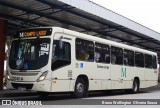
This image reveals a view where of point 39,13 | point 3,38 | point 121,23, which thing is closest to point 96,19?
point 121,23

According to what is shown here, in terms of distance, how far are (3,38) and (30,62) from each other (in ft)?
22.5

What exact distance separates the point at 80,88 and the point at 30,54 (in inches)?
118

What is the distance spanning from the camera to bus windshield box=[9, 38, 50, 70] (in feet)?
44.5

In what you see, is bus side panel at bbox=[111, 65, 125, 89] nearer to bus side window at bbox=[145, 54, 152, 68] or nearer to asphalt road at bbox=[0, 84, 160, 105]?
asphalt road at bbox=[0, 84, 160, 105]

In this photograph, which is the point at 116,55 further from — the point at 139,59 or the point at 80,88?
the point at 80,88

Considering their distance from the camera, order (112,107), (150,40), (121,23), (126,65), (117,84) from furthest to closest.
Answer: (150,40), (121,23), (126,65), (117,84), (112,107)

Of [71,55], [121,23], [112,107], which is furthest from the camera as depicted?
[121,23]

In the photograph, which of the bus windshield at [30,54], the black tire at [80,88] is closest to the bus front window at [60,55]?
the bus windshield at [30,54]

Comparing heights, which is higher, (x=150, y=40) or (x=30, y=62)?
(x=150, y=40)

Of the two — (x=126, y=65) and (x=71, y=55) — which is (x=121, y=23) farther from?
(x=71, y=55)

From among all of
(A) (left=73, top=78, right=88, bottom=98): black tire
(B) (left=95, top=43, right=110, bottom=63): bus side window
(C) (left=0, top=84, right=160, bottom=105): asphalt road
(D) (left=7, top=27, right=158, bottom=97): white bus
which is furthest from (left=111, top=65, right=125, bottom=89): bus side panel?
(A) (left=73, top=78, right=88, bottom=98): black tire

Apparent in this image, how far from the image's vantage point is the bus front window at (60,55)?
13.7 meters

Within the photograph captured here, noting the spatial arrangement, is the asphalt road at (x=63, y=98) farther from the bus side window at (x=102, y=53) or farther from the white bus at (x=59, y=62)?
the bus side window at (x=102, y=53)

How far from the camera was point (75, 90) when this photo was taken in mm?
15070
